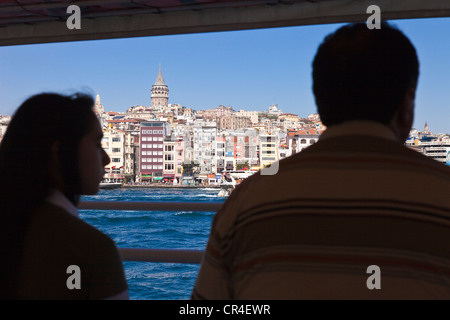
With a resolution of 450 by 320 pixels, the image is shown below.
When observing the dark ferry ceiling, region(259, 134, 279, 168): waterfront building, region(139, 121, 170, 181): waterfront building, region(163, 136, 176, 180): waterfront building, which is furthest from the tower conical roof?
the dark ferry ceiling

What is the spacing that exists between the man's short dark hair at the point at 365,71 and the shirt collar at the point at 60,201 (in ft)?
1.52

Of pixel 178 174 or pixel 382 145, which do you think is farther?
pixel 178 174

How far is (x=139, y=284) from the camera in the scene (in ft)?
53.4

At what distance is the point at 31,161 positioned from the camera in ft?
3.07

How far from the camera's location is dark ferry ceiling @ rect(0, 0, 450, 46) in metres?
2.95

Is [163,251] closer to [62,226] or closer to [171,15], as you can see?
[62,226]

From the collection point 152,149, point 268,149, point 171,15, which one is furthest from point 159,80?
point 171,15

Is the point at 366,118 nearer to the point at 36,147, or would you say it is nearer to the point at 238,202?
the point at 238,202

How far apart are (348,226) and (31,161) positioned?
0.54 meters

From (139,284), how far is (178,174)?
182 ft

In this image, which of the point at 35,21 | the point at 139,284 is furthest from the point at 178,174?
the point at 35,21

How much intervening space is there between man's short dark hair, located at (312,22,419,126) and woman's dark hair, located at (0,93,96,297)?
46cm

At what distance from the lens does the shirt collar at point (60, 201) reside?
93cm
